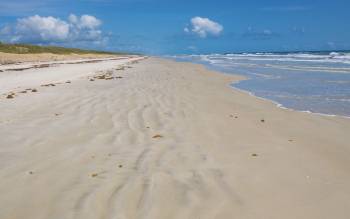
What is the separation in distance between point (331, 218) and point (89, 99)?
8639mm

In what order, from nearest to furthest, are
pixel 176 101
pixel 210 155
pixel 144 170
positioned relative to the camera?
pixel 144 170
pixel 210 155
pixel 176 101

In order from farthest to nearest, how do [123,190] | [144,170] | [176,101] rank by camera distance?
1. [176,101]
2. [144,170]
3. [123,190]

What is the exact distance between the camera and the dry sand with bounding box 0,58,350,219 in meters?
4.05

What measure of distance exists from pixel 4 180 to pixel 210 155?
2535mm

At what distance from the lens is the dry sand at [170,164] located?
4055 mm

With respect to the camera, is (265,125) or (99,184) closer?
(99,184)

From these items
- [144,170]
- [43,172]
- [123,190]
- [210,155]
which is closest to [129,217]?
[123,190]

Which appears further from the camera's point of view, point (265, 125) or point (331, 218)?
point (265, 125)

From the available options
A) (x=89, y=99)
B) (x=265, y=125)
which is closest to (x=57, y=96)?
(x=89, y=99)

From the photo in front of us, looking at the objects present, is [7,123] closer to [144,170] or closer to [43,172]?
[43,172]

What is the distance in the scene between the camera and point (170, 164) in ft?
17.7

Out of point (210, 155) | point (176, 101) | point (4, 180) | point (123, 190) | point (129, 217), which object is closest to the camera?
point (129, 217)

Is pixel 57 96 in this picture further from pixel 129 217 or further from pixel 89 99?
pixel 129 217

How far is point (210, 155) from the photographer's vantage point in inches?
231
